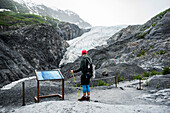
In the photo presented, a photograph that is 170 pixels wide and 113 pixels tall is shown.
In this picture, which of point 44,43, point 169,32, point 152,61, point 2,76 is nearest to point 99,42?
point 44,43

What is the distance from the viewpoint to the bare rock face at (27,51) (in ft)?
48.8

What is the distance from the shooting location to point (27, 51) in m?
21.3

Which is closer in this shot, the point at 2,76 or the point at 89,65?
the point at 89,65

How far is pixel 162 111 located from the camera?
3021 millimetres

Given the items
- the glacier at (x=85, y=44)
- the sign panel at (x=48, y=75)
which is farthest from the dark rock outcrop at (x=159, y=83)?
the glacier at (x=85, y=44)

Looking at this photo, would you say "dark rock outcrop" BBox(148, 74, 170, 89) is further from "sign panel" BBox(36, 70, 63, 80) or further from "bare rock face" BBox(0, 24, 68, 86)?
"bare rock face" BBox(0, 24, 68, 86)

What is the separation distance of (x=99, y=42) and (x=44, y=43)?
17938 mm

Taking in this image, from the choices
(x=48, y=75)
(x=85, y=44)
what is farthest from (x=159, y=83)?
(x=85, y=44)

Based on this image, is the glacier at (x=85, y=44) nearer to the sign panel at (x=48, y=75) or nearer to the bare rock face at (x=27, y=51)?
the bare rock face at (x=27, y=51)

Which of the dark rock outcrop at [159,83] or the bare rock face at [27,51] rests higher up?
the bare rock face at [27,51]

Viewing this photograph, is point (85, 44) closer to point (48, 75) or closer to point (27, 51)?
point (27, 51)

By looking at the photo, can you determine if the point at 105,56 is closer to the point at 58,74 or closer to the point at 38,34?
the point at 38,34

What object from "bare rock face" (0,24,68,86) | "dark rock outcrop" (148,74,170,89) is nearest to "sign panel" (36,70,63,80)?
"dark rock outcrop" (148,74,170,89)

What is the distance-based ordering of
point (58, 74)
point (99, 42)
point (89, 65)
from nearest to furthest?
point (89, 65) < point (58, 74) < point (99, 42)
